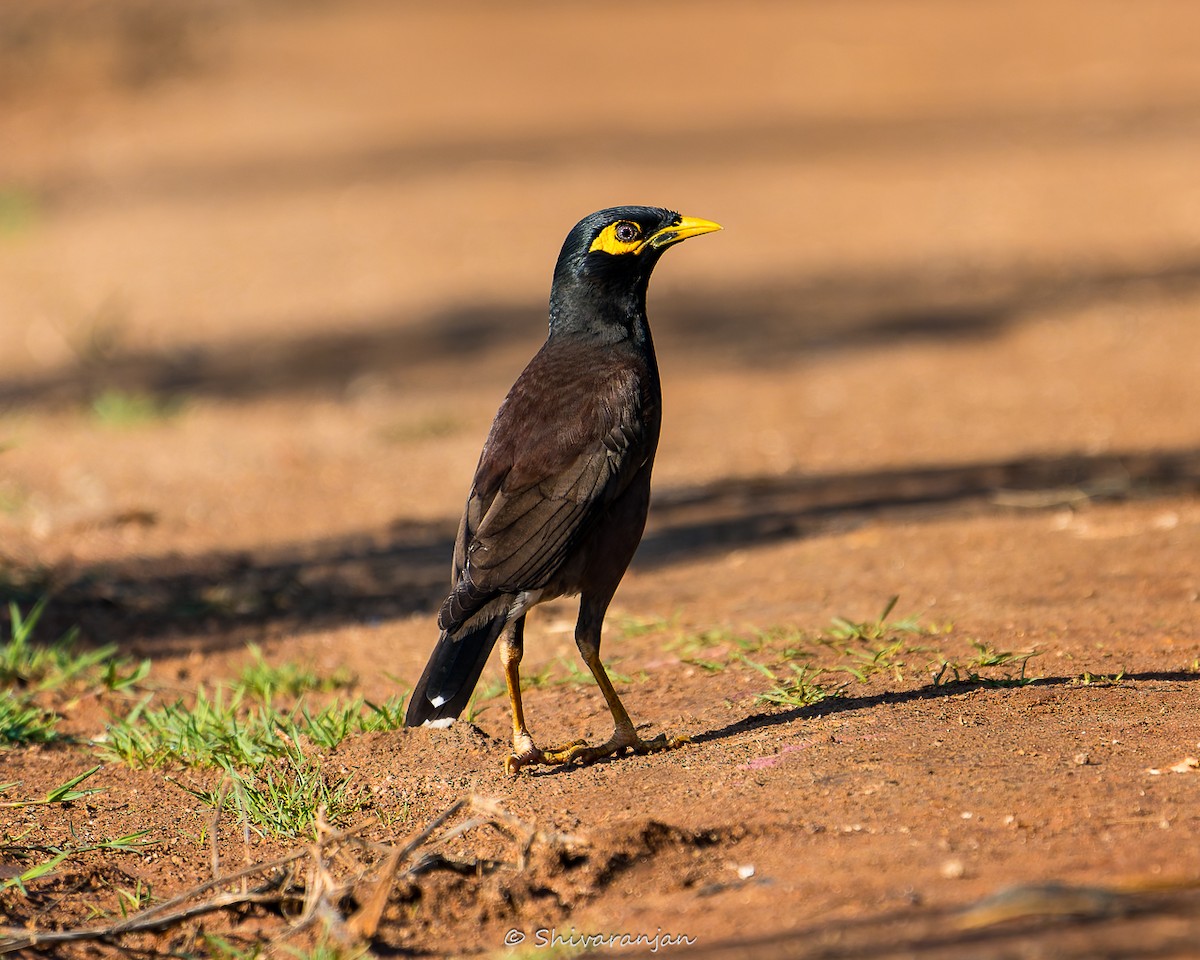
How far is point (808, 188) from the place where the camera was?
1557cm

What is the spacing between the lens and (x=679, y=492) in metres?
8.41

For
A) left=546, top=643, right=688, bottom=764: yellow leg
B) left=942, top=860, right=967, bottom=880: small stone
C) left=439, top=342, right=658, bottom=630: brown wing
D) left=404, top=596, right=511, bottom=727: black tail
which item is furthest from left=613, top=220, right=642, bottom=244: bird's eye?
left=942, top=860, right=967, bottom=880: small stone

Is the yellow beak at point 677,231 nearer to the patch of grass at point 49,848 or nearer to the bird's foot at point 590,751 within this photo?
the bird's foot at point 590,751

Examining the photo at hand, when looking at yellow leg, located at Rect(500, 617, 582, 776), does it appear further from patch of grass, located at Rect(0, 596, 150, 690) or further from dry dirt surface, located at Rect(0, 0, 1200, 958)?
patch of grass, located at Rect(0, 596, 150, 690)

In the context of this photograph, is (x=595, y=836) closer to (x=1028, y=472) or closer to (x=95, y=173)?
(x=1028, y=472)

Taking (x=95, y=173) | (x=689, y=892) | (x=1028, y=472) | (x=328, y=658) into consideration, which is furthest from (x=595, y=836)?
(x=95, y=173)

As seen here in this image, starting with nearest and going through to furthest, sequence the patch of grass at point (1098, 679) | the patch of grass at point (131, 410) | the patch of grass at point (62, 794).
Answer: the patch of grass at point (62, 794) < the patch of grass at point (1098, 679) < the patch of grass at point (131, 410)

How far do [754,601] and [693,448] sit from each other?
275 centimetres

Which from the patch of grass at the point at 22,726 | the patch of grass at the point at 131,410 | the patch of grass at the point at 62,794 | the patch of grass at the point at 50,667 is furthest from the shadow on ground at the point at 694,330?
the patch of grass at the point at 62,794

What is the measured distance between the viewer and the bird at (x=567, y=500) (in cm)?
462

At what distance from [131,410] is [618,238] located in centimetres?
542

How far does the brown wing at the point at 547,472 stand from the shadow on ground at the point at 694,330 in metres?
5.92

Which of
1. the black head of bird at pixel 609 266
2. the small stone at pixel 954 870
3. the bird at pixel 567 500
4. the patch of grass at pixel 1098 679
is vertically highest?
the black head of bird at pixel 609 266

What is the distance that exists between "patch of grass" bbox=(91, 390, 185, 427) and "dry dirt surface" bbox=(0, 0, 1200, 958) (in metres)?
0.05
